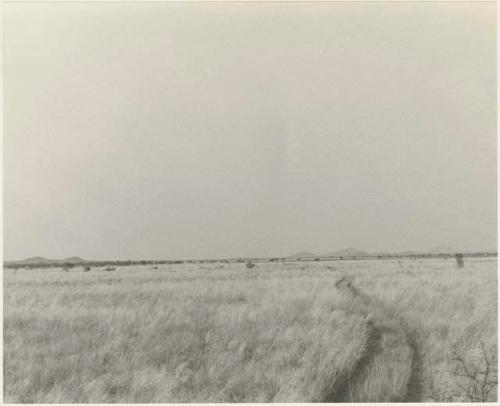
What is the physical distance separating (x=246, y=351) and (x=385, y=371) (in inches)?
72.8

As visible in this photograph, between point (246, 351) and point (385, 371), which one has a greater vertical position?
point (246, 351)

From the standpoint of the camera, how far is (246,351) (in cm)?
655

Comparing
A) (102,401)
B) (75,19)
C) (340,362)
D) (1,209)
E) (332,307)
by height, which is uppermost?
(75,19)

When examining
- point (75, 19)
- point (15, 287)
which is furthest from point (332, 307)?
point (75, 19)

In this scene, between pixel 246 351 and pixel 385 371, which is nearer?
pixel 385 371

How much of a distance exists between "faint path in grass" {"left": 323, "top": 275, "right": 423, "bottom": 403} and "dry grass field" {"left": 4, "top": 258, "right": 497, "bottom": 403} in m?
0.01

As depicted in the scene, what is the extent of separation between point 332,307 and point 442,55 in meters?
4.42

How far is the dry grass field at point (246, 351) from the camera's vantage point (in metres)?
6.00

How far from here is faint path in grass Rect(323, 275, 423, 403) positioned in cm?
599

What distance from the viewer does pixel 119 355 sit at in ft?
21.0

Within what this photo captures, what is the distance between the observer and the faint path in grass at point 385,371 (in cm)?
599

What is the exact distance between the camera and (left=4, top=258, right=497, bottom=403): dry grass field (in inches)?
236

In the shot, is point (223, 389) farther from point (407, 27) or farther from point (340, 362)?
point (407, 27)

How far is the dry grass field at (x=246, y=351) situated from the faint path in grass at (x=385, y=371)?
0.01 m
